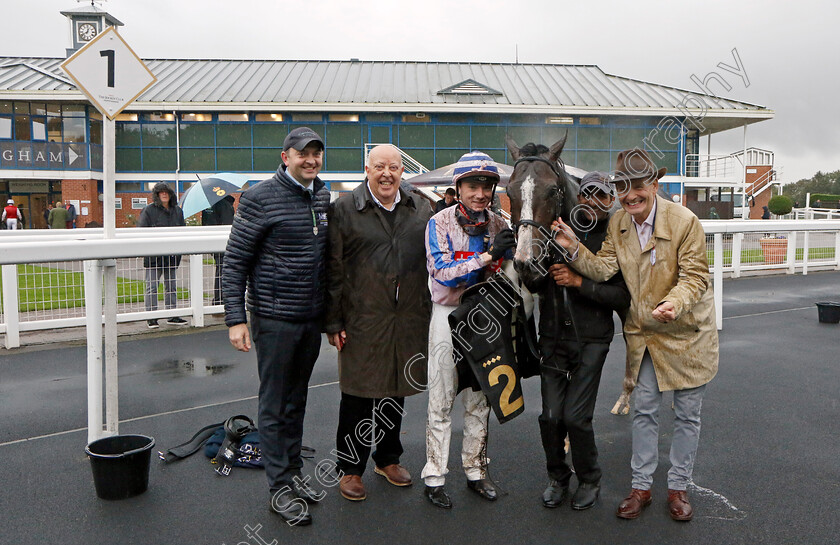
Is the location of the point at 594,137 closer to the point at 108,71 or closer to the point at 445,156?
the point at 445,156

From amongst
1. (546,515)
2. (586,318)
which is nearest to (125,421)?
(546,515)

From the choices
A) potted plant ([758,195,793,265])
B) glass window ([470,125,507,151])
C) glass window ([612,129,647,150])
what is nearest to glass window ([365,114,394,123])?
glass window ([470,125,507,151])

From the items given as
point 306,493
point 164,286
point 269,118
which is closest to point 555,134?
point 269,118

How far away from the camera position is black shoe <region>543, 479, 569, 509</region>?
341 cm

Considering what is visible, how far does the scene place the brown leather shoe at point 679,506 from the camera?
321cm

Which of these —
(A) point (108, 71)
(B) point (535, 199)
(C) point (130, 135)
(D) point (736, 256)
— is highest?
(C) point (130, 135)

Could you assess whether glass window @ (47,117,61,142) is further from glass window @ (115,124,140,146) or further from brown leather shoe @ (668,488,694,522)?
brown leather shoe @ (668,488,694,522)

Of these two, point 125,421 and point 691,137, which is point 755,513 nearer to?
point 125,421

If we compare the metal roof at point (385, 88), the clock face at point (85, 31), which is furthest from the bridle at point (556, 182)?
the clock face at point (85, 31)

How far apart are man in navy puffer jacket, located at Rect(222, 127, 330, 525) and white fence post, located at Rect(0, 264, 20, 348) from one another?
17.3 ft

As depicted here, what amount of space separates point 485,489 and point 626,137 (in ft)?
83.8

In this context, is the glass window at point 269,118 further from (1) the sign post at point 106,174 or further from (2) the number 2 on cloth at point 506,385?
(2) the number 2 on cloth at point 506,385

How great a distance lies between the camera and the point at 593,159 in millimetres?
26109

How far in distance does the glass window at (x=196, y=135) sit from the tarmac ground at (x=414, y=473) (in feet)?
69.3
